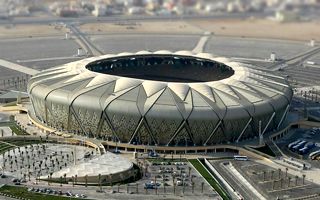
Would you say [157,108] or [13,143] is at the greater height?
[157,108]

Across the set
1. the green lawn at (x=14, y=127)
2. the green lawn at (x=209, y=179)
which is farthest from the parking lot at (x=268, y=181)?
the green lawn at (x=14, y=127)

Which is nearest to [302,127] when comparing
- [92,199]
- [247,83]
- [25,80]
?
[247,83]

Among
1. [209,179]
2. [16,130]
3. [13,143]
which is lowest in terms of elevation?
[209,179]

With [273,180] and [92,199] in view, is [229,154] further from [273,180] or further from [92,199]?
[92,199]

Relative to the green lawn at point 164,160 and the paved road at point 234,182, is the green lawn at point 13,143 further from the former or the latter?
the paved road at point 234,182

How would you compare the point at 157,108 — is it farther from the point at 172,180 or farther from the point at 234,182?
the point at 234,182

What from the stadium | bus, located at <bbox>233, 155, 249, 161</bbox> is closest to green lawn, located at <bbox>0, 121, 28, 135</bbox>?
the stadium

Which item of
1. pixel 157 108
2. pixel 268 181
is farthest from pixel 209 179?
pixel 157 108
